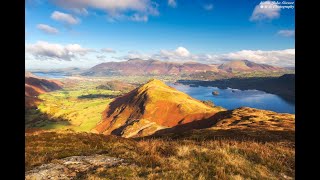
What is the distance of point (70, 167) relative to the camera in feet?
35.6

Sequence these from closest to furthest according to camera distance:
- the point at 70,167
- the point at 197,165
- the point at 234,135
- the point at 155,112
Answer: the point at 197,165 < the point at 70,167 < the point at 234,135 < the point at 155,112

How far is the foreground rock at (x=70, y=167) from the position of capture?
9.57 meters

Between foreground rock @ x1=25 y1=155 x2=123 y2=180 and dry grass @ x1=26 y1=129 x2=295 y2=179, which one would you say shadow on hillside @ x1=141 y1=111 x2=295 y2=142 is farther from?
foreground rock @ x1=25 y1=155 x2=123 y2=180

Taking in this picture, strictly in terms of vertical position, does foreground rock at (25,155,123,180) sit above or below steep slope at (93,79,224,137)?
above

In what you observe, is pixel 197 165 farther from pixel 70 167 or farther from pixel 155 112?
pixel 155 112

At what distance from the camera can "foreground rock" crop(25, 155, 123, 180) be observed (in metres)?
9.57

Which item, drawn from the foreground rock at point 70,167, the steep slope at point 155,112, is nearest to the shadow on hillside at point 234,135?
the foreground rock at point 70,167

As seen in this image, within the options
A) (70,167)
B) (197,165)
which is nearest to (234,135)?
(197,165)

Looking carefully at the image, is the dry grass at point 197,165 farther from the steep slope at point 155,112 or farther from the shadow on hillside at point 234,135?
the steep slope at point 155,112

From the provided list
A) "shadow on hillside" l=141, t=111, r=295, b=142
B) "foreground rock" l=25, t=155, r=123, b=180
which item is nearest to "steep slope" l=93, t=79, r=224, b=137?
"shadow on hillside" l=141, t=111, r=295, b=142

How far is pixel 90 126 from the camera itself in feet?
557
